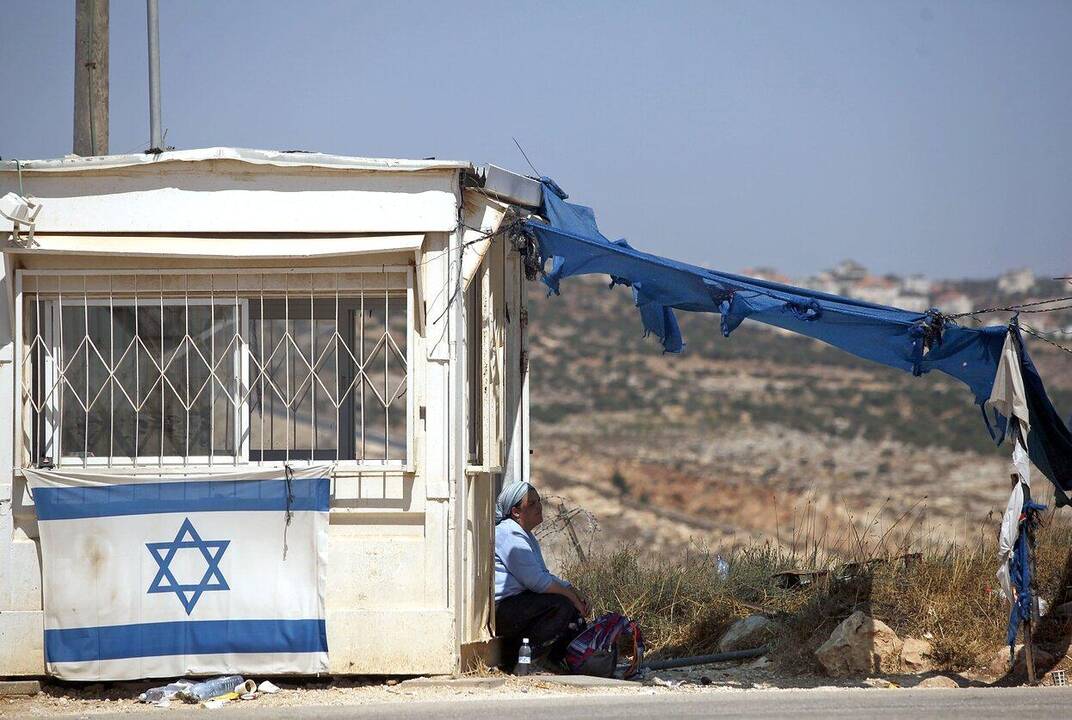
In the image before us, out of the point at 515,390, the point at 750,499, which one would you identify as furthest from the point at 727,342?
the point at 515,390

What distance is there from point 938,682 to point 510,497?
2844 mm

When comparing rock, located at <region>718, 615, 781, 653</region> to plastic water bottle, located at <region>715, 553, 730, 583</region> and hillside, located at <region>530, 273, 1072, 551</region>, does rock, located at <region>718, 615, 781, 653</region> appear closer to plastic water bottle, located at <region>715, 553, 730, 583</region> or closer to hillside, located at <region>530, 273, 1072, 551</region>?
plastic water bottle, located at <region>715, 553, 730, 583</region>

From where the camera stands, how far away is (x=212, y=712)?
670 cm

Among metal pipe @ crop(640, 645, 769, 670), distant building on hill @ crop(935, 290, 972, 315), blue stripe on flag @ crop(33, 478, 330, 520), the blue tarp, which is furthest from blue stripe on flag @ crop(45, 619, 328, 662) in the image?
distant building on hill @ crop(935, 290, 972, 315)

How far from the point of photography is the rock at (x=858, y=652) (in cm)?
772

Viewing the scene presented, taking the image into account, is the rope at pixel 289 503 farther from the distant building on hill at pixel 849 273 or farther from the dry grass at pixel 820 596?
the distant building on hill at pixel 849 273

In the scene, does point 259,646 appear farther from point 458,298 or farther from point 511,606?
point 458,298

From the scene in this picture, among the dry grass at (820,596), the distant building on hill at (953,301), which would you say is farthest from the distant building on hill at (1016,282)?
the dry grass at (820,596)

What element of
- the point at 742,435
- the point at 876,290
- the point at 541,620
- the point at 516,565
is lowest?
the point at 541,620

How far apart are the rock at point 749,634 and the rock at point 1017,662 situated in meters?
1.59

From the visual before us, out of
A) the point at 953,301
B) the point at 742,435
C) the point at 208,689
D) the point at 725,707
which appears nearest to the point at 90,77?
the point at 208,689

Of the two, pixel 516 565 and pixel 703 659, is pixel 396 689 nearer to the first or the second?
pixel 516 565

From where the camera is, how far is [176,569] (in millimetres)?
7258

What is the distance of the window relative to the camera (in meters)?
7.41
